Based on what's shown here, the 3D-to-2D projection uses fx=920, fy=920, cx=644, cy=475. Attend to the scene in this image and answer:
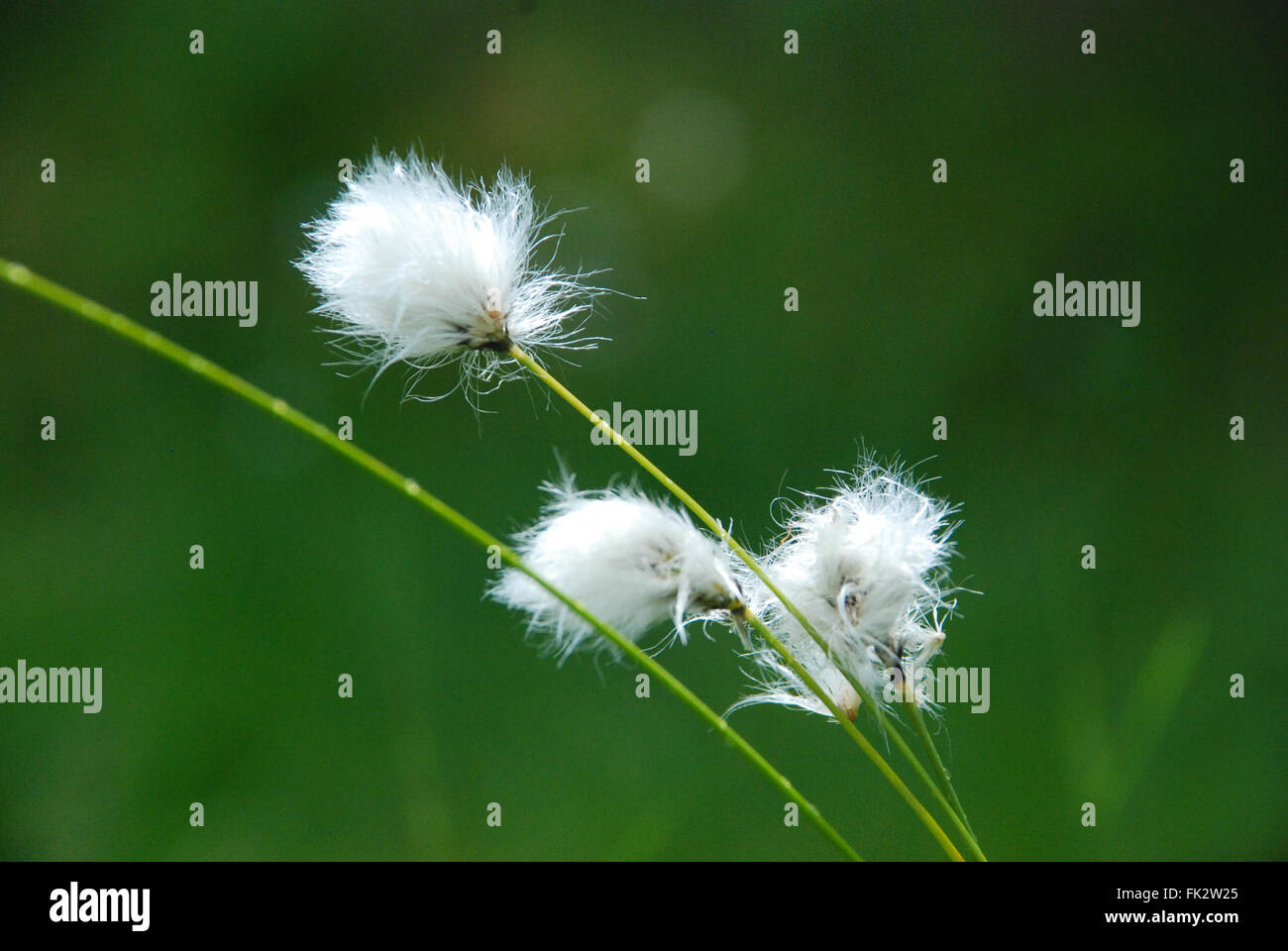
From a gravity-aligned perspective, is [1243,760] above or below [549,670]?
below

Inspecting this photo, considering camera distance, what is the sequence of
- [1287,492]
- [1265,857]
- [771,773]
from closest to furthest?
1. [771,773]
2. [1265,857]
3. [1287,492]

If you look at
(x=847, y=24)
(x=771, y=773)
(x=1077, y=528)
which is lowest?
(x=771, y=773)

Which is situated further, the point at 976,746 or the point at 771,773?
the point at 976,746

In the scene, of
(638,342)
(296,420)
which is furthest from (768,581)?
(638,342)

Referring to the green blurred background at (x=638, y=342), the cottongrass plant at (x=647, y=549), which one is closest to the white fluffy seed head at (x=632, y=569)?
the cottongrass plant at (x=647, y=549)

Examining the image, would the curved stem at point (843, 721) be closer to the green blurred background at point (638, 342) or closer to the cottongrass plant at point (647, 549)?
the cottongrass plant at point (647, 549)

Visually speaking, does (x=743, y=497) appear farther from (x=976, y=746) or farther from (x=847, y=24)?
(x=847, y=24)

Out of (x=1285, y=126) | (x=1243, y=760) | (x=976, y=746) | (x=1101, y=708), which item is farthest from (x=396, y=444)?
(x=1285, y=126)

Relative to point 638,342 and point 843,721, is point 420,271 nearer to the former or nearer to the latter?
point 843,721
